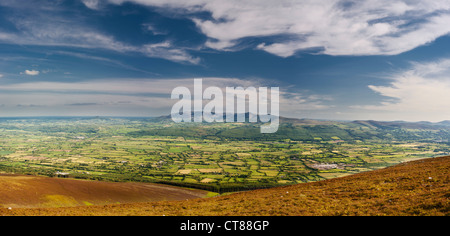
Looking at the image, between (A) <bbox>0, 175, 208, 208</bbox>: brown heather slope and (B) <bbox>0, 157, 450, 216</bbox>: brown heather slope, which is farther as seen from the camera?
(A) <bbox>0, 175, 208, 208</bbox>: brown heather slope

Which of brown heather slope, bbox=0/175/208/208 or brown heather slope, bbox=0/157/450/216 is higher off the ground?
brown heather slope, bbox=0/157/450/216

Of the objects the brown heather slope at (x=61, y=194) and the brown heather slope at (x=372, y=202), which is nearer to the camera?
the brown heather slope at (x=372, y=202)

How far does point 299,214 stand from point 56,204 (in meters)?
49.9

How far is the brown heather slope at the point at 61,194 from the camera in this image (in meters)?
39.8

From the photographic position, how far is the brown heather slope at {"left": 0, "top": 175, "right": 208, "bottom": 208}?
131ft

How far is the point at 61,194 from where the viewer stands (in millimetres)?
49125

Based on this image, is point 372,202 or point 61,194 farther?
point 61,194

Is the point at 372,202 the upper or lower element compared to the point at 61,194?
upper

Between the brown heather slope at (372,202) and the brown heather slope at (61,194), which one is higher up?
the brown heather slope at (372,202)
